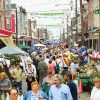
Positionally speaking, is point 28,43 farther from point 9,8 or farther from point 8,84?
point 8,84

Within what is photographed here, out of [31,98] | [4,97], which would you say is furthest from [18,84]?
[31,98]

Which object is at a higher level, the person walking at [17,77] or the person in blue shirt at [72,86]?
the person in blue shirt at [72,86]

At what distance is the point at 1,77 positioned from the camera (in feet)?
43.0

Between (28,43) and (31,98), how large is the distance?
62.4 m

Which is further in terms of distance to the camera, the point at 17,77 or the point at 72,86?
the point at 17,77

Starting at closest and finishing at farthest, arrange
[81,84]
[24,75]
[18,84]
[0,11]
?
[18,84] < [24,75] < [81,84] < [0,11]

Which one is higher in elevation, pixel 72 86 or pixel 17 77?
pixel 72 86

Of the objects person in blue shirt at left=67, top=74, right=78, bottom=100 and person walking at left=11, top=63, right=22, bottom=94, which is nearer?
person in blue shirt at left=67, top=74, right=78, bottom=100

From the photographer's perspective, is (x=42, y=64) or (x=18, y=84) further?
(x=42, y=64)

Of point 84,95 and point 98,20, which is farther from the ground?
point 98,20

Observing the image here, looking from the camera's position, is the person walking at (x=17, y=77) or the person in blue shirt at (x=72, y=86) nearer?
the person in blue shirt at (x=72, y=86)

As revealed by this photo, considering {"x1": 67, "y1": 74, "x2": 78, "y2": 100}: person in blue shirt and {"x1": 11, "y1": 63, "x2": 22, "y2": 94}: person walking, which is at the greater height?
{"x1": 67, "y1": 74, "x2": 78, "y2": 100}: person in blue shirt

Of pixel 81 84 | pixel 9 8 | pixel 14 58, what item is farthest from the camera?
pixel 9 8

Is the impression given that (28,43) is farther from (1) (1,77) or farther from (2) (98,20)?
(1) (1,77)
